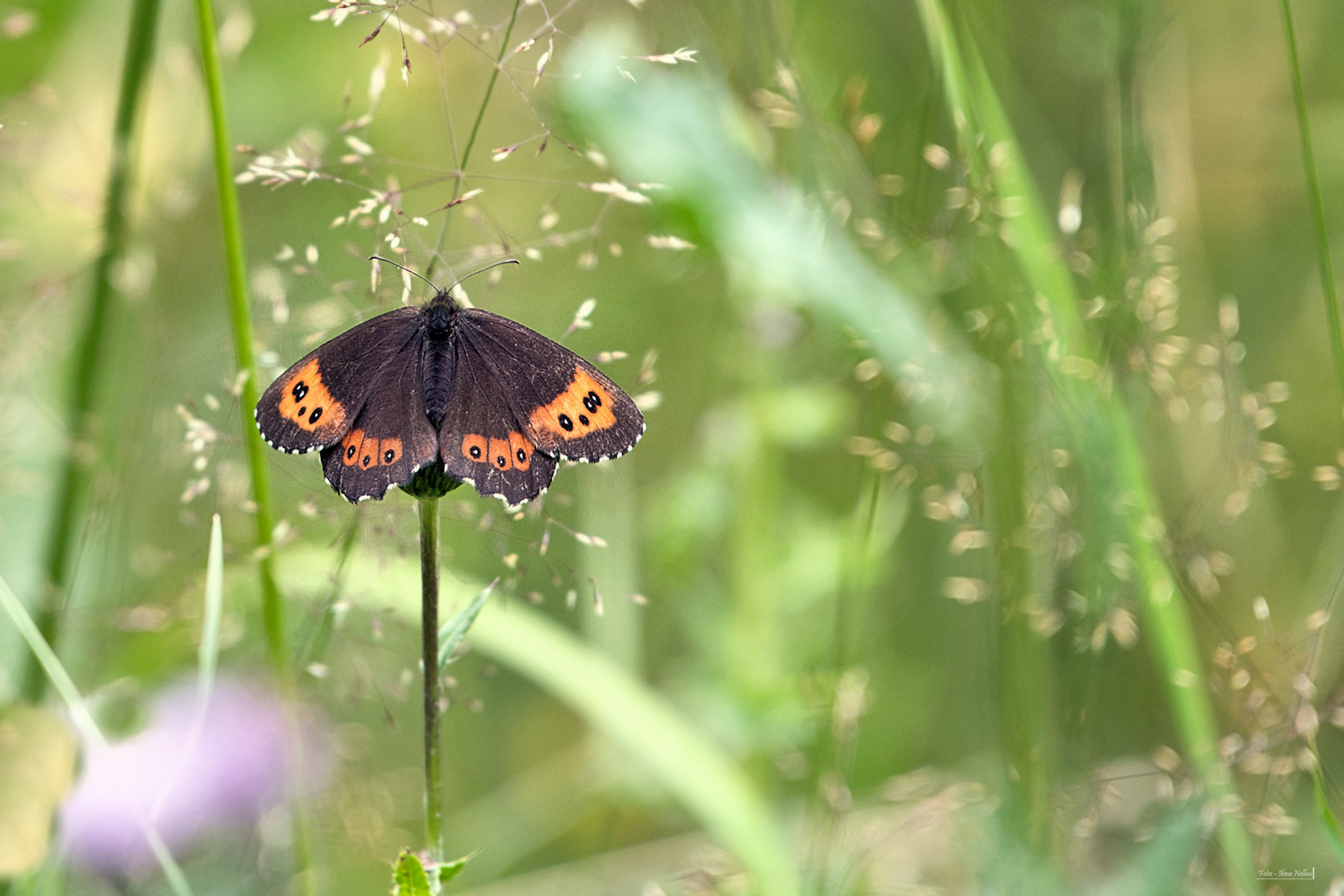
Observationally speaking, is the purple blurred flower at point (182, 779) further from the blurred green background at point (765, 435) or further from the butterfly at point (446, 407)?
the butterfly at point (446, 407)

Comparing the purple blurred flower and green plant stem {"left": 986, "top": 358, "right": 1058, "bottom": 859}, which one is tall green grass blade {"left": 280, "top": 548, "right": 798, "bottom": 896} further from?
green plant stem {"left": 986, "top": 358, "right": 1058, "bottom": 859}

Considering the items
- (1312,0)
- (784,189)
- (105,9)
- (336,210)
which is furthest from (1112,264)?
(105,9)

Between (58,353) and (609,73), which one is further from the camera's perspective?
(58,353)

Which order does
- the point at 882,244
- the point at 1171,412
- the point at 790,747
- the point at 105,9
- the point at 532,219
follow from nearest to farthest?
the point at 1171,412
the point at 882,244
the point at 790,747
the point at 105,9
the point at 532,219

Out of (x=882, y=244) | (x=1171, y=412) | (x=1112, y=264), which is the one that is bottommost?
(x=1171, y=412)

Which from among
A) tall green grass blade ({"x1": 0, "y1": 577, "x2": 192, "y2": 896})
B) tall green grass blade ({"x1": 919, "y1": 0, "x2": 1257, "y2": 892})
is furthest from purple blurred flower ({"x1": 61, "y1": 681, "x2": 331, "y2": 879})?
tall green grass blade ({"x1": 919, "y1": 0, "x2": 1257, "y2": 892})

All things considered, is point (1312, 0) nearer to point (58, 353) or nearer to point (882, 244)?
point (882, 244)
